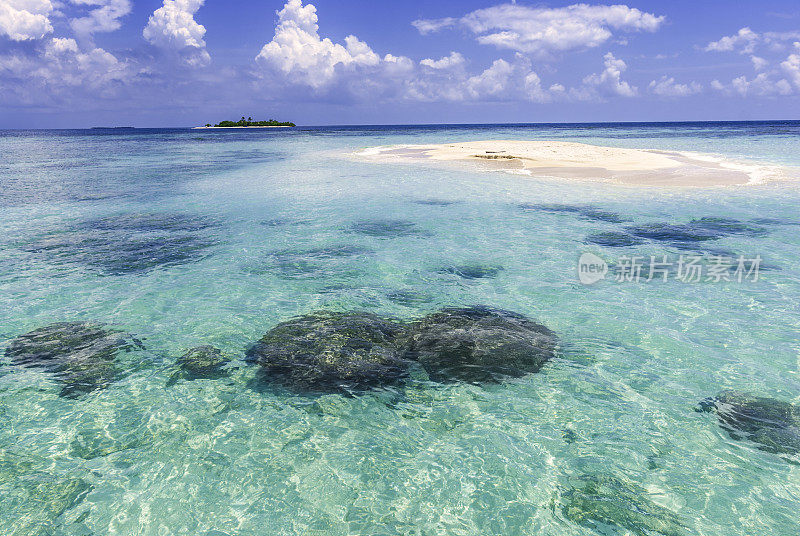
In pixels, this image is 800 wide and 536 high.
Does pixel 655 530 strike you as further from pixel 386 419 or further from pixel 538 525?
pixel 386 419

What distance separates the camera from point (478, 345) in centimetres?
828

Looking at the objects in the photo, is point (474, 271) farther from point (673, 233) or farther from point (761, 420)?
point (673, 233)

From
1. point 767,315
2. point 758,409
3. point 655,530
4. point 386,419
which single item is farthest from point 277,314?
point 767,315

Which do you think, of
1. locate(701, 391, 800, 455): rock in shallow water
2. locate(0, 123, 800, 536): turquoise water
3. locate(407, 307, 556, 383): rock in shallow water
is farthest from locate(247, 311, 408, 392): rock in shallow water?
locate(701, 391, 800, 455): rock in shallow water

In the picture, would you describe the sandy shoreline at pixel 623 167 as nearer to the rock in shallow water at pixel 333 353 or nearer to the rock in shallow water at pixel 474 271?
the rock in shallow water at pixel 474 271

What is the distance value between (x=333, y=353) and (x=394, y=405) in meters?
1.77

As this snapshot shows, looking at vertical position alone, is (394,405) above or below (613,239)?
below

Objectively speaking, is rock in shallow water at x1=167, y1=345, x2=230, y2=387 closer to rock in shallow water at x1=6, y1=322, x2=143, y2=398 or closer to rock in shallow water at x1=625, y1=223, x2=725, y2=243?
rock in shallow water at x1=6, y1=322, x2=143, y2=398

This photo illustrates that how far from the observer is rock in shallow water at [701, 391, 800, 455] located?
19.1 ft

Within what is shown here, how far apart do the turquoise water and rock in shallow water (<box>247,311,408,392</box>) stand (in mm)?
351

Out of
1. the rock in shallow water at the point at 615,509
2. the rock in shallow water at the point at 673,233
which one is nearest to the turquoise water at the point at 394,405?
the rock in shallow water at the point at 615,509

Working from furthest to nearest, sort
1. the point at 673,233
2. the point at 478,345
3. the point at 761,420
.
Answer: the point at 673,233 < the point at 478,345 < the point at 761,420

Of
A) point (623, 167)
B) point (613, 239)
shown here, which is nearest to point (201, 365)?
point (613, 239)

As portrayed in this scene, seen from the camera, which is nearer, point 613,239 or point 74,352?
point 74,352
